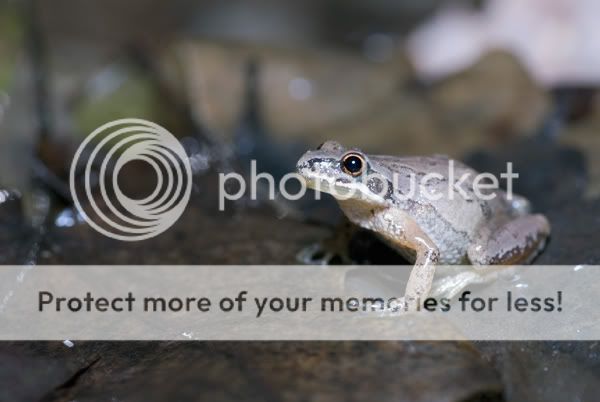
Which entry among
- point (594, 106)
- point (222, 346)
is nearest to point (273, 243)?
point (222, 346)

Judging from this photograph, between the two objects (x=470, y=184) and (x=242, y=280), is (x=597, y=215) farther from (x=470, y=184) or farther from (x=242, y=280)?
(x=242, y=280)

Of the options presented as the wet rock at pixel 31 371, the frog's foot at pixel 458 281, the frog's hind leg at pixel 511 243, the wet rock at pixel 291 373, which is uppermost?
the frog's hind leg at pixel 511 243

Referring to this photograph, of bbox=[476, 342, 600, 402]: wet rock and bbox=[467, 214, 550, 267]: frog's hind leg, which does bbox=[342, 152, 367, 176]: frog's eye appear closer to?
bbox=[467, 214, 550, 267]: frog's hind leg

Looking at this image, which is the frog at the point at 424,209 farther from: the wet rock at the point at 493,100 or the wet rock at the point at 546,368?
the wet rock at the point at 493,100

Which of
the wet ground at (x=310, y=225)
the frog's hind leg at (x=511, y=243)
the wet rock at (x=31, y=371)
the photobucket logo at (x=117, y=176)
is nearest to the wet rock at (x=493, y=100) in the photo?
the wet ground at (x=310, y=225)

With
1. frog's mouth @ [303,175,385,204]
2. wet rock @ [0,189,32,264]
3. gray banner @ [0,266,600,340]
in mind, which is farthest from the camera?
wet rock @ [0,189,32,264]

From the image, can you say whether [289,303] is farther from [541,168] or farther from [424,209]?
[541,168]

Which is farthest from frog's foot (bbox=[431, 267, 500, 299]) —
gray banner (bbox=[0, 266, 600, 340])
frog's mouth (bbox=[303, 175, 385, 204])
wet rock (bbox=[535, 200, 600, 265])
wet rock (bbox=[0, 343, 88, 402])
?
wet rock (bbox=[0, 343, 88, 402])
